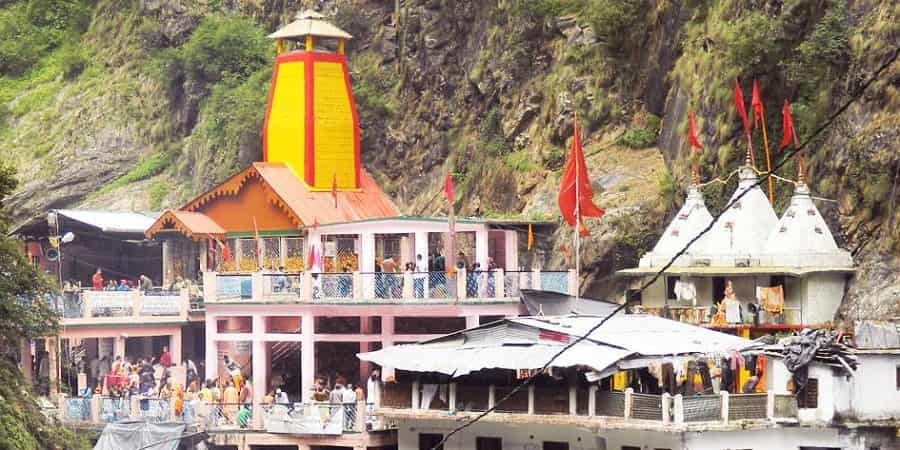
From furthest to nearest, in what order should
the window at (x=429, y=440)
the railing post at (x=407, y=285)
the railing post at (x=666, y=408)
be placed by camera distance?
the railing post at (x=407, y=285), the window at (x=429, y=440), the railing post at (x=666, y=408)

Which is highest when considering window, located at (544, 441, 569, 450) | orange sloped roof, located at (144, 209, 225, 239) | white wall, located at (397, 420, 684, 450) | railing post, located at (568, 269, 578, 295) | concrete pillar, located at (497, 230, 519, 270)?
orange sloped roof, located at (144, 209, 225, 239)

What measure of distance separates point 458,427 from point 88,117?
150 feet

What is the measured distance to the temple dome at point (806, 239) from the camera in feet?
209

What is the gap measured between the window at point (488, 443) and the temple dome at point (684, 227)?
847cm

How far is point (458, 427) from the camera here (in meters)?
61.2

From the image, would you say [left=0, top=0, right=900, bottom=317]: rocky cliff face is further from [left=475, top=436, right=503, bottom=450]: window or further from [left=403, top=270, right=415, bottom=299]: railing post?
[left=475, top=436, right=503, bottom=450]: window

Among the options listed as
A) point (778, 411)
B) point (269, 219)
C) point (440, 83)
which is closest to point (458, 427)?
point (778, 411)

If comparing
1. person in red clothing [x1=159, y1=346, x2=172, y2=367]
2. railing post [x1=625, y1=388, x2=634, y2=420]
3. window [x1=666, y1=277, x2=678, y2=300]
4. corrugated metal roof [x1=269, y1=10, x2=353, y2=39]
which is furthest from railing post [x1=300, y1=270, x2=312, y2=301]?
railing post [x1=625, y1=388, x2=634, y2=420]

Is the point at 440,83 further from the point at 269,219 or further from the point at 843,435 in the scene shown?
the point at 843,435

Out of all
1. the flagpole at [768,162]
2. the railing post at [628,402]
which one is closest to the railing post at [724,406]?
the railing post at [628,402]

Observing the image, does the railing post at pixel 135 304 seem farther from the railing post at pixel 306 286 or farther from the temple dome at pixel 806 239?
the temple dome at pixel 806 239

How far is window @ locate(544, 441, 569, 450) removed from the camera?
60.2 metres

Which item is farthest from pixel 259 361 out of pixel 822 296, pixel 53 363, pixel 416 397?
pixel 822 296

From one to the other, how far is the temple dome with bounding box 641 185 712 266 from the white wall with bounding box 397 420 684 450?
27.6ft
